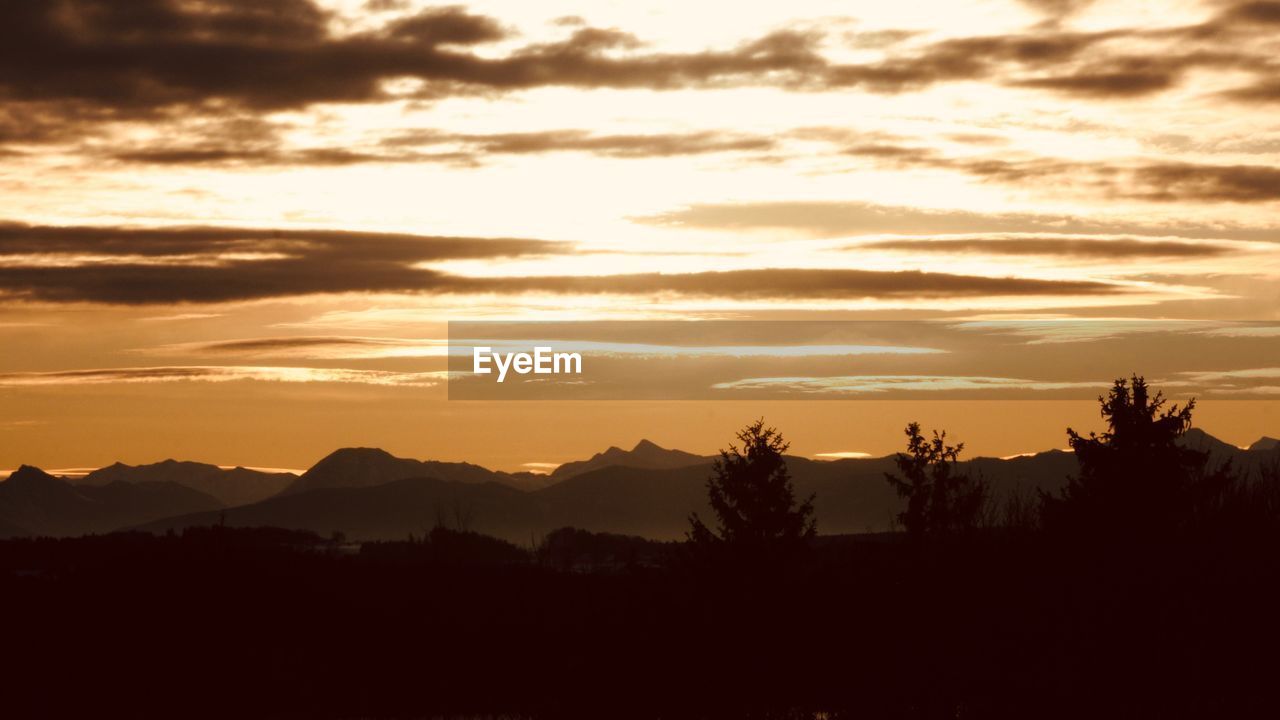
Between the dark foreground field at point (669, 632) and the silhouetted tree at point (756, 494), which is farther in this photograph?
the silhouetted tree at point (756, 494)

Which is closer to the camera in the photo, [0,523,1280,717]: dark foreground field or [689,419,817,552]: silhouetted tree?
[0,523,1280,717]: dark foreground field

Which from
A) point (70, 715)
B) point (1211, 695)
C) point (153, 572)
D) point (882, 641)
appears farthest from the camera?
point (153, 572)

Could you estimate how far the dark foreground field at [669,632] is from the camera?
2698cm

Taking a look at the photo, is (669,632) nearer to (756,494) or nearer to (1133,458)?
(756,494)

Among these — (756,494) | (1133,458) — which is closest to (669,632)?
(756,494)

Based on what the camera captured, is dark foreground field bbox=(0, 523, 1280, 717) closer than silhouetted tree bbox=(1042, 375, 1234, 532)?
Yes

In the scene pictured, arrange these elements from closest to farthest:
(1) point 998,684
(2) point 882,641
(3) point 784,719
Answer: (1) point 998,684, (3) point 784,719, (2) point 882,641

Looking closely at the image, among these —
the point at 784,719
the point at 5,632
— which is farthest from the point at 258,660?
the point at 784,719

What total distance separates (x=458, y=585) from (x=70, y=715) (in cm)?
1919

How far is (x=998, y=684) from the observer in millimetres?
27656

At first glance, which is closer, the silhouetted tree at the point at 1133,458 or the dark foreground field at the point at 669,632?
the dark foreground field at the point at 669,632

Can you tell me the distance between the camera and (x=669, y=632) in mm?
37000

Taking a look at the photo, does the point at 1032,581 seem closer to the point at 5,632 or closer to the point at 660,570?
the point at 660,570

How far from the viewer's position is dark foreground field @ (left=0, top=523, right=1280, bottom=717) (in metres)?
27.0
